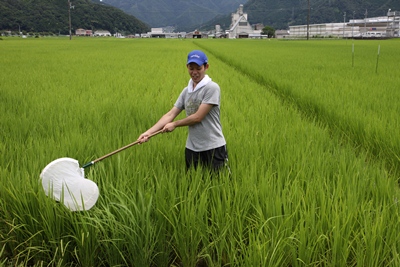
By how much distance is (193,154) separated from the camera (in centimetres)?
232

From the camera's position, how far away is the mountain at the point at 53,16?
72.1 meters

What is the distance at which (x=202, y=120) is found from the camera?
2.27 metres

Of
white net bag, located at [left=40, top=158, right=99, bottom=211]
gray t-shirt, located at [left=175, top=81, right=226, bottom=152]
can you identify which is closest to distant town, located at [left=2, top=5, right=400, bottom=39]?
gray t-shirt, located at [left=175, top=81, right=226, bottom=152]

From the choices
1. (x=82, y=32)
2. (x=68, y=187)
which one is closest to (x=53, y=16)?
(x=82, y=32)

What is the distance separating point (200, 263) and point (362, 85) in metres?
5.50

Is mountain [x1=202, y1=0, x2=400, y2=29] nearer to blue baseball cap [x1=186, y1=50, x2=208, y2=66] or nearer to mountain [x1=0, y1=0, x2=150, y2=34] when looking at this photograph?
mountain [x1=0, y1=0, x2=150, y2=34]

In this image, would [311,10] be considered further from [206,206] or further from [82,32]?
[206,206]

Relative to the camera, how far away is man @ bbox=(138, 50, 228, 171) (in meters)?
2.16

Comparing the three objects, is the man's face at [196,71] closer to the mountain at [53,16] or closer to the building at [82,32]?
the mountain at [53,16]

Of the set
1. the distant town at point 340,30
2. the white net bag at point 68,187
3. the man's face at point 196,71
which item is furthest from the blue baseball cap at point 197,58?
the distant town at point 340,30

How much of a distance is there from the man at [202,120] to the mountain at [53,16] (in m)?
81.0

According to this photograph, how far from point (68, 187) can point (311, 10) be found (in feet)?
463

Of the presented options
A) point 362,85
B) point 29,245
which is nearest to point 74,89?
point 29,245

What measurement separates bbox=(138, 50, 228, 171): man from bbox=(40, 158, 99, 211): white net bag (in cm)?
56
